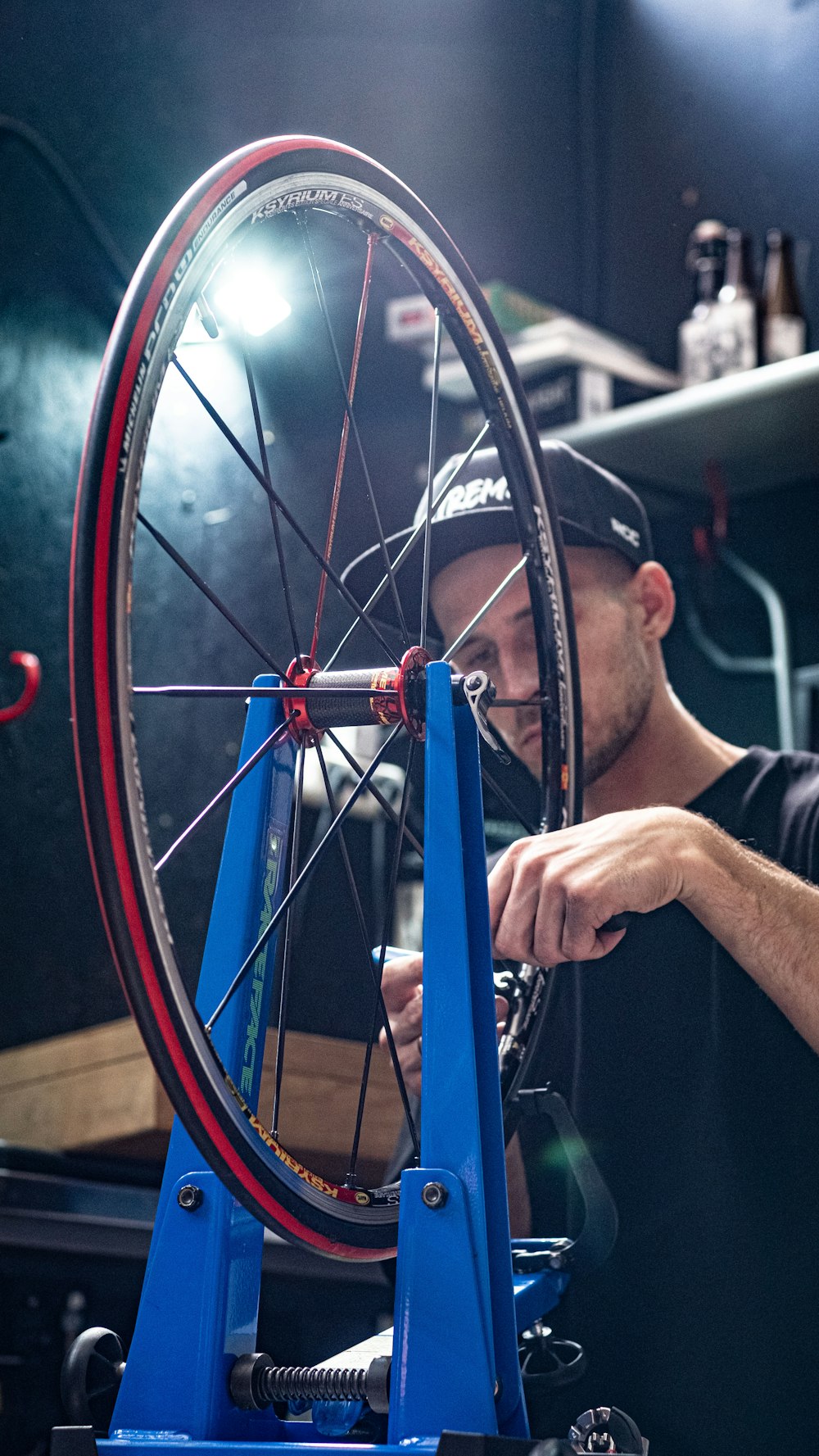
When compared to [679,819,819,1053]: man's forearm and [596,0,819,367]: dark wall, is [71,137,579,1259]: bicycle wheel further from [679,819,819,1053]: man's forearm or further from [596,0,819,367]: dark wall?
[596,0,819,367]: dark wall

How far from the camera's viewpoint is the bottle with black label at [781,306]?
6.72 ft

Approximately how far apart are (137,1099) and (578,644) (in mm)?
625

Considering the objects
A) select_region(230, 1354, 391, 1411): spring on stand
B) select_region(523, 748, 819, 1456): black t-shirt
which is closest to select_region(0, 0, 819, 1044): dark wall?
select_region(523, 748, 819, 1456): black t-shirt

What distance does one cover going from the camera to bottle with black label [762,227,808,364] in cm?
205

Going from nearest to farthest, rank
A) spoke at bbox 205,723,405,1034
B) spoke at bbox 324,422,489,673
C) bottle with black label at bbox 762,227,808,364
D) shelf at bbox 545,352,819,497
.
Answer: spoke at bbox 205,723,405,1034 < spoke at bbox 324,422,489,673 < shelf at bbox 545,352,819,497 < bottle with black label at bbox 762,227,808,364

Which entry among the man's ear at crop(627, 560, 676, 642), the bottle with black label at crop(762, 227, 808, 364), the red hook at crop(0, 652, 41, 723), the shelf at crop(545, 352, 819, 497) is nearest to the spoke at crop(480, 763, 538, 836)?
the man's ear at crop(627, 560, 676, 642)

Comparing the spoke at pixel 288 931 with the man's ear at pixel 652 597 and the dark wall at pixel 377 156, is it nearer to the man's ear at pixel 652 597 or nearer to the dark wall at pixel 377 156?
the man's ear at pixel 652 597

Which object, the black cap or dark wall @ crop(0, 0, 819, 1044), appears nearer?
the black cap

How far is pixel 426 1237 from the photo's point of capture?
2.14 feet

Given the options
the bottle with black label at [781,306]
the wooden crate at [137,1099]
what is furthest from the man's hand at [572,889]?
the bottle with black label at [781,306]

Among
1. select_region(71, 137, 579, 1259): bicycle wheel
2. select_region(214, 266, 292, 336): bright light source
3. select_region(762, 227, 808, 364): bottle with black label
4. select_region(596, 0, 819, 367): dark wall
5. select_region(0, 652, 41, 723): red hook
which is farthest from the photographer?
select_region(596, 0, 819, 367): dark wall

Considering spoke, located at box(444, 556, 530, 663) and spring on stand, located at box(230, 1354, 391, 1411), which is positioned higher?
spoke, located at box(444, 556, 530, 663)

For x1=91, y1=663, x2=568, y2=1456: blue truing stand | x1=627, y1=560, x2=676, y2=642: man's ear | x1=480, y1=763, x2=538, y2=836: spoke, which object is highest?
x1=627, y1=560, x2=676, y2=642: man's ear

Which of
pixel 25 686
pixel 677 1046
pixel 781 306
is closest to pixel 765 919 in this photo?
pixel 677 1046
